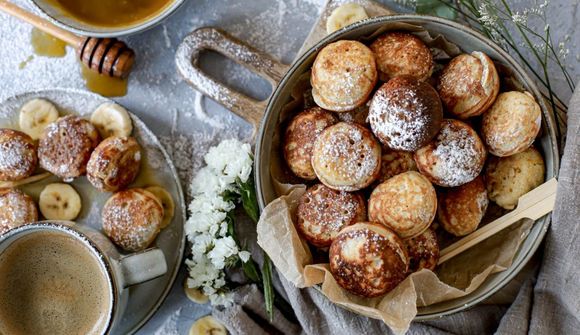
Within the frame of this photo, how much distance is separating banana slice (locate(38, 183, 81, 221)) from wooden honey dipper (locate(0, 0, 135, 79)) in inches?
13.1

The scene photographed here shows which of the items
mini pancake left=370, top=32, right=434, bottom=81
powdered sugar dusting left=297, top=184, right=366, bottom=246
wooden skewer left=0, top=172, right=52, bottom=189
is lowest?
wooden skewer left=0, top=172, right=52, bottom=189

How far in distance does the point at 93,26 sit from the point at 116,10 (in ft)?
0.25

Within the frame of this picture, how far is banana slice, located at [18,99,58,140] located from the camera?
179 cm

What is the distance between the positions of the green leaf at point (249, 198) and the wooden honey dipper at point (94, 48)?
476mm

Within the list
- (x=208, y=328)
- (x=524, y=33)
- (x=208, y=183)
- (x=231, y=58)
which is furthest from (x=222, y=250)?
(x=524, y=33)

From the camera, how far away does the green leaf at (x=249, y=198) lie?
5.41 ft

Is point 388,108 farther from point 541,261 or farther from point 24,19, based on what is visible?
point 24,19

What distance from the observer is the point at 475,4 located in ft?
5.71

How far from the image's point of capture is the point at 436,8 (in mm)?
1704

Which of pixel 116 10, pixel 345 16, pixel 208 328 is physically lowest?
pixel 208 328

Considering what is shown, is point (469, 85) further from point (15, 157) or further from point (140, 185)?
point (15, 157)

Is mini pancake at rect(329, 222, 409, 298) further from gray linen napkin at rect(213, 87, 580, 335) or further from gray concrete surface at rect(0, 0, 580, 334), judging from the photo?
gray concrete surface at rect(0, 0, 580, 334)

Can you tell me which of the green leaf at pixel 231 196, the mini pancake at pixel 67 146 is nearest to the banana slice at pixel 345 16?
the green leaf at pixel 231 196

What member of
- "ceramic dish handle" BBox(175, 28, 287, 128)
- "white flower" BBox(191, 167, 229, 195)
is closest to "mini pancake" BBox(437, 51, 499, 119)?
"ceramic dish handle" BBox(175, 28, 287, 128)
